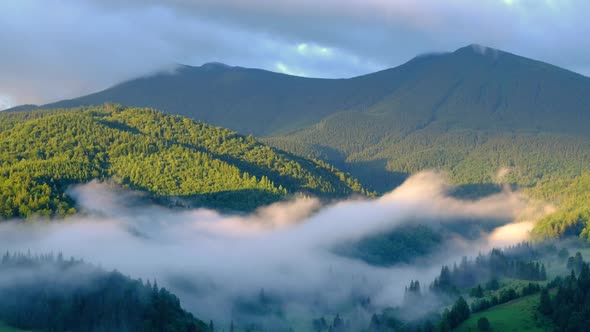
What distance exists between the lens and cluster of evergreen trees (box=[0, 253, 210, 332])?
511 ft

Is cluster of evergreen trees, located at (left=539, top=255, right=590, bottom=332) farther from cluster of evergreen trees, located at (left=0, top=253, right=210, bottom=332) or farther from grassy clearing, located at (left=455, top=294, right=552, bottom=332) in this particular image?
cluster of evergreen trees, located at (left=0, top=253, right=210, bottom=332)

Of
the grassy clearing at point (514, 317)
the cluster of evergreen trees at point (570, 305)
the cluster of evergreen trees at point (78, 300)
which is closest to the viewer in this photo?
the cluster of evergreen trees at point (570, 305)

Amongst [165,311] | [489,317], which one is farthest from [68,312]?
[489,317]

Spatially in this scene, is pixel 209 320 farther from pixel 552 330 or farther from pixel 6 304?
pixel 552 330

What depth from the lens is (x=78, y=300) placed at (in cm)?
16088

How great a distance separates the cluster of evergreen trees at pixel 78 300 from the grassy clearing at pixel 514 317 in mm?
46125

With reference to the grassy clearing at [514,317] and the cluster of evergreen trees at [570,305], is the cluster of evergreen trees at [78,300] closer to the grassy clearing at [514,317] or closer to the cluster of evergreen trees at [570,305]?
the grassy clearing at [514,317]

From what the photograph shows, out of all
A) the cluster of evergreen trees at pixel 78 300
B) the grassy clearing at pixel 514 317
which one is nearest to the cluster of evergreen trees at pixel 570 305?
the grassy clearing at pixel 514 317

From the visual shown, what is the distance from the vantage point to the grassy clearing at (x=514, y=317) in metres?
159

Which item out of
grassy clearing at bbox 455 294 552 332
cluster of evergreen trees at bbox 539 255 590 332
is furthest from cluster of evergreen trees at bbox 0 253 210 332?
cluster of evergreen trees at bbox 539 255 590 332

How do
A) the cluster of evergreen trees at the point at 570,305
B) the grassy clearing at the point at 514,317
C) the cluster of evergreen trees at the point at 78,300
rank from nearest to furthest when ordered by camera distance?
1. the cluster of evergreen trees at the point at 570,305
2. the cluster of evergreen trees at the point at 78,300
3. the grassy clearing at the point at 514,317

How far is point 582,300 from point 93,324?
76.3m

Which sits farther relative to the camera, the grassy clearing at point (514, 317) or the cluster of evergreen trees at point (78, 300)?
the grassy clearing at point (514, 317)

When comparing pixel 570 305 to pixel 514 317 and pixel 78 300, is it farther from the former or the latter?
pixel 78 300
